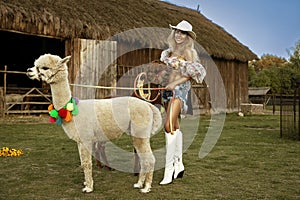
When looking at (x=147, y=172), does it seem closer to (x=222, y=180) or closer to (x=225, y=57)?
(x=222, y=180)

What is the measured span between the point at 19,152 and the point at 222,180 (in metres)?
3.82

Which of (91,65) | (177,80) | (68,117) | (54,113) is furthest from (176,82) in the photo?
(91,65)

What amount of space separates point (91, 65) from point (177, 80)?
1118 cm

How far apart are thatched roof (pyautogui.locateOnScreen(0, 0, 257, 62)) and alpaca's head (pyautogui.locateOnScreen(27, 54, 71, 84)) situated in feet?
31.8

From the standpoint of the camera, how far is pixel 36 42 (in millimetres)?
19578

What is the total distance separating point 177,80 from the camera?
488 cm

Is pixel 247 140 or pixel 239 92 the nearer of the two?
pixel 247 140

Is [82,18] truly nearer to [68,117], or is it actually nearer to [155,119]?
[155,119]

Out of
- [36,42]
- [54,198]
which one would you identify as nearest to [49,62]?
[54,198]

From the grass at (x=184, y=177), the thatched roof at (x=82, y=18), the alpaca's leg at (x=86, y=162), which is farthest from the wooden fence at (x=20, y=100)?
the alpaca's leg at (x=86, y=162)

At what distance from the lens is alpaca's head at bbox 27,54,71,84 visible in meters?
4.15

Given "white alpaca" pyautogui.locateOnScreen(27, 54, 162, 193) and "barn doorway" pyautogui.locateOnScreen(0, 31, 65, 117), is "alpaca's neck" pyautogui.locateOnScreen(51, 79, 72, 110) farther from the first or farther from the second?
"barn doorway" pyautogui.locateOnScreen(0, 31, 65, 117)

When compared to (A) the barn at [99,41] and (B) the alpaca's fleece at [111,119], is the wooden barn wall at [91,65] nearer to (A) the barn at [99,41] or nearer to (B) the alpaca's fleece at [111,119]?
(A) the barn at [99,41]

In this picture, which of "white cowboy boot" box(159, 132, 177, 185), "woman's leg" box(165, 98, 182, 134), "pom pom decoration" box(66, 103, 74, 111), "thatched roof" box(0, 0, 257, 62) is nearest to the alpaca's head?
"pom pom decoration" box(66, 103, 74, 111)
